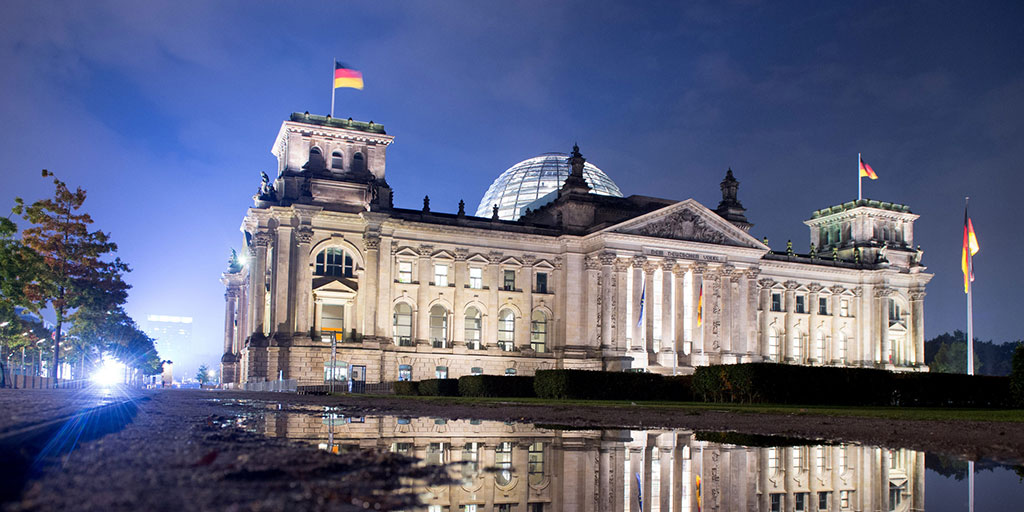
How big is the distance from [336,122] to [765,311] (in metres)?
41.5

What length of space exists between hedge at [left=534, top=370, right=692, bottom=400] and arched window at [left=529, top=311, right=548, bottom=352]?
29643mm

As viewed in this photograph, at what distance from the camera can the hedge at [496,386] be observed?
3812cm

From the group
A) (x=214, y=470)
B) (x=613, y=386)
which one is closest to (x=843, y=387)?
(x=613, y=386)

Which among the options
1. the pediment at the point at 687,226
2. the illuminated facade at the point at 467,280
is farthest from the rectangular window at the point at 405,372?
the pediment at the point at 687,226

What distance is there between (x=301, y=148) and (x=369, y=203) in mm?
6624

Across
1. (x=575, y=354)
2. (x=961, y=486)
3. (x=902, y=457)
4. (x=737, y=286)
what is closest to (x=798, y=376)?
(x=902, y=457)

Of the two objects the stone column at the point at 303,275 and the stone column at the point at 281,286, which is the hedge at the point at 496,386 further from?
the stone column at the point at 281,286

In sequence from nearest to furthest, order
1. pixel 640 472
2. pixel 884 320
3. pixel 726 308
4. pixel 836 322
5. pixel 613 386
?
pixel 640 472 < pixel 613 386 < pixel 726 308 < pixel 836 322 < pixel 884 320

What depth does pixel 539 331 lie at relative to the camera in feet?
219

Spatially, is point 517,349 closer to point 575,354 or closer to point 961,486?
point 575,354

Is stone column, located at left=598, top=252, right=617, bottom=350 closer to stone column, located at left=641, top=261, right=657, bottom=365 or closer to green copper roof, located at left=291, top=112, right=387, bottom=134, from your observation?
stone column, located at left=641, top=261, right=657, bottom=365

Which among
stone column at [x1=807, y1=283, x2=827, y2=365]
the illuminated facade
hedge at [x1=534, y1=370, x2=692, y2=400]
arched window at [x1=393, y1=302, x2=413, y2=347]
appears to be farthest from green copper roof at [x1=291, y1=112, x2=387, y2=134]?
stone column at [x1=807, y1=283, x2=827, y2=365]

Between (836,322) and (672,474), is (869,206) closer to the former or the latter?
(836,322)

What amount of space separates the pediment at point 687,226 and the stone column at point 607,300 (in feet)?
8.08
